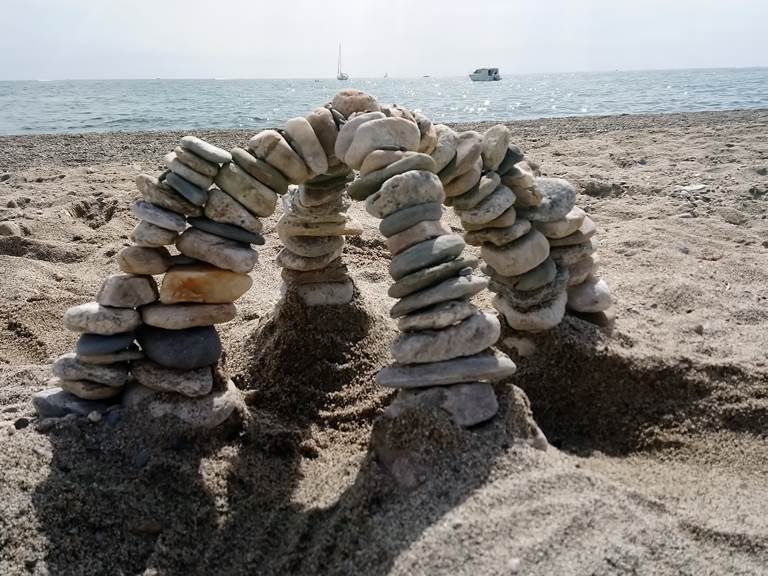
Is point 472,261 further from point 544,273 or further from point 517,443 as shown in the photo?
point 544,273

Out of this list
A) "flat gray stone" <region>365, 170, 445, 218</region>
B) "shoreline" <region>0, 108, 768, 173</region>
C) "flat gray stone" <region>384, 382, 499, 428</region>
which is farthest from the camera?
"shoreline" <region>0, 108, 768, 173</region>

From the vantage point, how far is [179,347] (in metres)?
2.36

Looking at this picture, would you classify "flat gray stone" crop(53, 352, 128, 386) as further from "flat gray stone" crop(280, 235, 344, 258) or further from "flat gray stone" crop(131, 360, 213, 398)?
"flat gray stone" crop(280, 235, 344, 258)

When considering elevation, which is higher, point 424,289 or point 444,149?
point 444,149

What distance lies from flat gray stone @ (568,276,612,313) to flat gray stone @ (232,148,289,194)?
4.70 feet

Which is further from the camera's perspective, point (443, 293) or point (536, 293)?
point (536, 293)

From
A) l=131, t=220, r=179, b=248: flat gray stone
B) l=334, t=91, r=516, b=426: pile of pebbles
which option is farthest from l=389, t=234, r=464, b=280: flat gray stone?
l=131, t=220, r=179, b=248: flat gray stone

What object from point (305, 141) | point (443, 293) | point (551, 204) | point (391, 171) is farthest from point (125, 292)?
point (551, 204)

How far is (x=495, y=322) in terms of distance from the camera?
213cm

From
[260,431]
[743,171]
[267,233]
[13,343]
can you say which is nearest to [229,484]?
[260,431]

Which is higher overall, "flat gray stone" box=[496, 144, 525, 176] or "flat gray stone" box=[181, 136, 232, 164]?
"flat gray stone" box=[181, 136, 232, 164]

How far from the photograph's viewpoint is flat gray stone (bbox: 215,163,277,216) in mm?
2361

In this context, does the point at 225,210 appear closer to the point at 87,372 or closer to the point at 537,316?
the point at 87,372

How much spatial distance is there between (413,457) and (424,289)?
20.6 inches
